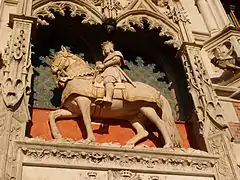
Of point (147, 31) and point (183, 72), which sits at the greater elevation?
point (147, 31)

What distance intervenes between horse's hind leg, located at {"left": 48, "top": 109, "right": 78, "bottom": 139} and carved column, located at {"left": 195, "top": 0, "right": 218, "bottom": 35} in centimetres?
423

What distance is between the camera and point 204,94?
258 inches

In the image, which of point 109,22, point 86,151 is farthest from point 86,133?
point 109,22

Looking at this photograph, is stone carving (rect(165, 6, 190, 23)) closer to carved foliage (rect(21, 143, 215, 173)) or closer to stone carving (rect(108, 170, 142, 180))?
carved foliage (rect(21, 143, 215, 173))

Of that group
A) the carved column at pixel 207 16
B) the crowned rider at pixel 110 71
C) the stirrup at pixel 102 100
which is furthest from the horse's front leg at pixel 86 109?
the carved column at pixel 207 16

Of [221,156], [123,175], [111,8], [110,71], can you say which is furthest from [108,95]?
[111,8]

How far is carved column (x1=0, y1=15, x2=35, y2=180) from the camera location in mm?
4801

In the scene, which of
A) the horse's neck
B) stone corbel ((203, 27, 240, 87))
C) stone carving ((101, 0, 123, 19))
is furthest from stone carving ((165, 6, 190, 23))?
the horse's neck

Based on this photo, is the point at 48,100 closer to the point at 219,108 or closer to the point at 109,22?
the point at 109,22

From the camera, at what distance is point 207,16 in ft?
29.8

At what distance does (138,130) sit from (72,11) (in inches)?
107

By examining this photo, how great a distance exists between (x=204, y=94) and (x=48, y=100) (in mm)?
2696

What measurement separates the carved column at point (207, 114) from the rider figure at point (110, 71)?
4.13ft

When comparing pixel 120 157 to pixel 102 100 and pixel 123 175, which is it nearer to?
pixel 123 175
